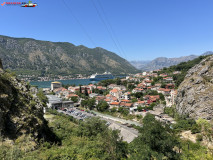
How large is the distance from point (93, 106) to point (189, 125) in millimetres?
25786

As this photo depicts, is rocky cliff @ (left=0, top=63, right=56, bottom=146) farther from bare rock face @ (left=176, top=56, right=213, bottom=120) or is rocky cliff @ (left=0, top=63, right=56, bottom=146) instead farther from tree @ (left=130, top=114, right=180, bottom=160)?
bare rock face @ (left=176, top=56, right=213, bottom=120)

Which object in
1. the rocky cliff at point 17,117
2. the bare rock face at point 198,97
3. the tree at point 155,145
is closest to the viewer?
the rocky cliff at point 17,117

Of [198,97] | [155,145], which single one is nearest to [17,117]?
[155,145]

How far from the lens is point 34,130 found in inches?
459

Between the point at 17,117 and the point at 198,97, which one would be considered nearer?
the point at 17,117

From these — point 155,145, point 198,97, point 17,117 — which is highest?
point 17,117

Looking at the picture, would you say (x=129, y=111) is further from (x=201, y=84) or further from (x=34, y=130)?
(x=34, y=130)

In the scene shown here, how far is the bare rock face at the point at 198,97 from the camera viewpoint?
25203 mm

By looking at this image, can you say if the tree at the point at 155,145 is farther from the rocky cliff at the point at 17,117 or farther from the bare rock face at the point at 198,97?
the bare rock face at the point at 198,97

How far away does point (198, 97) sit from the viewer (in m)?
27.3

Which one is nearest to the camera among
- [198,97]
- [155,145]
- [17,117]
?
[17,117]

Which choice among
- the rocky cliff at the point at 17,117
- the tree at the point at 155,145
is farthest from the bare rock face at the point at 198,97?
the rocky cliff at the point at 17,117

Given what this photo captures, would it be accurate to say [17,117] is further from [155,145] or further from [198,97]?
[198,97]

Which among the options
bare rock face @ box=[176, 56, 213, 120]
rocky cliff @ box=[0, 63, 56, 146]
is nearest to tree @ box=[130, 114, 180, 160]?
rocky cliff @ box=[0, 63, 56, 146]
